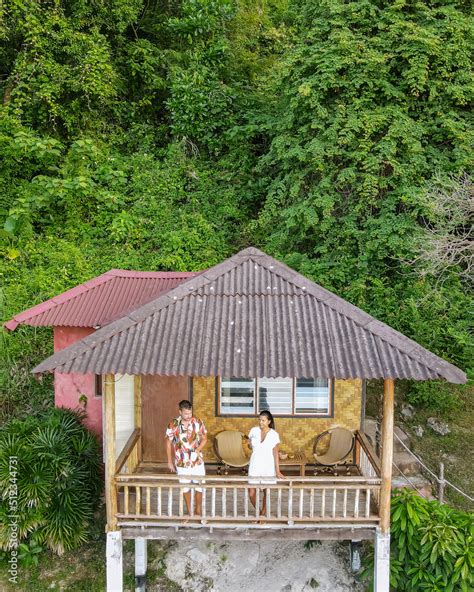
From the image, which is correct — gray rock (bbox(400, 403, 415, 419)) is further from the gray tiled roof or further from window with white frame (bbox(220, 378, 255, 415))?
the gray tiled roof

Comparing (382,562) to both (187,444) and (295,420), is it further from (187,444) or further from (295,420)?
(187,444)

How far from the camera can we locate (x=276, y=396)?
916cm

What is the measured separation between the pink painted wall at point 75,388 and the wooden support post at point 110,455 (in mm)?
3123

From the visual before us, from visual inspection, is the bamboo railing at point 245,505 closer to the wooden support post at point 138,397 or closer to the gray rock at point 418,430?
the wooden support post at point 138,397

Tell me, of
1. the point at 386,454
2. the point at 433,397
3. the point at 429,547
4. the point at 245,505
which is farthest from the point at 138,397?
the point at 433,397

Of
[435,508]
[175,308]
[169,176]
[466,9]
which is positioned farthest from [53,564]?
[466,9]

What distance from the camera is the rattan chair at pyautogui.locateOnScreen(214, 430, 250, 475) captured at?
28.2ft

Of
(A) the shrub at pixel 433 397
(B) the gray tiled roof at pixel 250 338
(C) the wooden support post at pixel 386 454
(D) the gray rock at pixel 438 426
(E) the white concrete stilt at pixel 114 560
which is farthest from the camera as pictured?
(A) the shrub at pixel 433 397

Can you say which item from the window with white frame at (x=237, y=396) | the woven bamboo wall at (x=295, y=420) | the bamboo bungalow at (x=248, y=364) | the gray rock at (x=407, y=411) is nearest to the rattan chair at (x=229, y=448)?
the woven bamboo wall at (x=295, y=420)

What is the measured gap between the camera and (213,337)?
271 inches

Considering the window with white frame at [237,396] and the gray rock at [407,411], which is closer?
the window with white frame at [237,396]

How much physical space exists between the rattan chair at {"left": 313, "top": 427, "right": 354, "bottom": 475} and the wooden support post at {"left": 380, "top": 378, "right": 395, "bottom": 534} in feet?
5.46

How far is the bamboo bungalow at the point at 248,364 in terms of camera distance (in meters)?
6.48

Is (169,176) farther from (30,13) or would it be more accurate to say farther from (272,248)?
(30,13)
